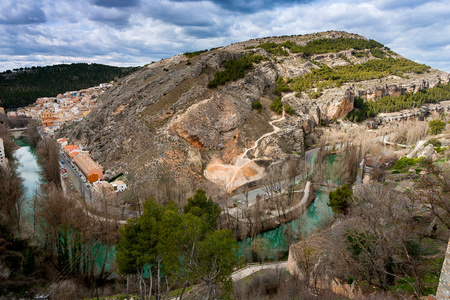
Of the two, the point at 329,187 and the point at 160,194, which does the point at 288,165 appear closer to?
the point at 329,187


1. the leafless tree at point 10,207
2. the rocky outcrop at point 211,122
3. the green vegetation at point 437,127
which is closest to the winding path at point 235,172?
the rocky outcrop at point 211,122

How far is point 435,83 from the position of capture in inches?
2461

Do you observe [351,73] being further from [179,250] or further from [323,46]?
[179,250]

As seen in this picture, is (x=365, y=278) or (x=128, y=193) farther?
(x=128, y=193)

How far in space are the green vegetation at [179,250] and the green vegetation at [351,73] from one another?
1851 inches

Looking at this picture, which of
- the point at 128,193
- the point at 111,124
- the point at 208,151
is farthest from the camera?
the point at 111,124

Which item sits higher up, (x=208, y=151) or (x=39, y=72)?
(x=39, y=72)

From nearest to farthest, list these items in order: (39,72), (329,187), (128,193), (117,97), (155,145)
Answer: (128,193) < (329,187) < (155,145) < (117,97) < (39,72)

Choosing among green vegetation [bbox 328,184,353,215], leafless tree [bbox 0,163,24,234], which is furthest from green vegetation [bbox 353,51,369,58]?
leafless tree [bbox 0,163,24,234]

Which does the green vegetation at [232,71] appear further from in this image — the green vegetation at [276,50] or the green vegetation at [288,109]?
the green vegetation at [276,50]

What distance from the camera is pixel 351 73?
60031 millimetres

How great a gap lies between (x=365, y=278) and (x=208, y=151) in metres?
24.8

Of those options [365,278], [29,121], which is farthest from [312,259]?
[29,121]

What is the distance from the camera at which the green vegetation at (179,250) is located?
788cm
